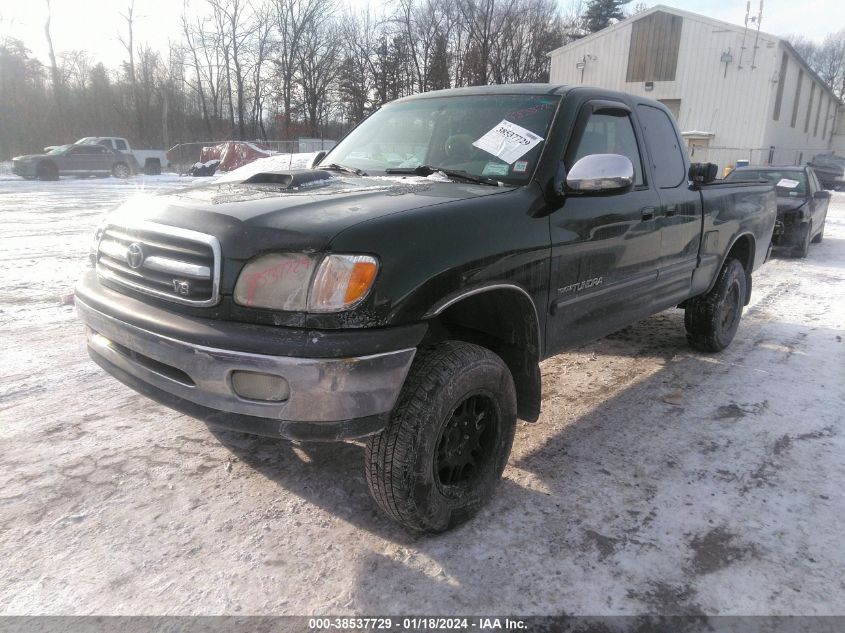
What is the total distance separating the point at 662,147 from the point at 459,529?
2987 millimetres

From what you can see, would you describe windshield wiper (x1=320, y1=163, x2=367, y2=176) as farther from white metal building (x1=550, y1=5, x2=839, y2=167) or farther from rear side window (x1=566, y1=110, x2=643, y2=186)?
white metal building (x1=550, y1=5, x2=839, y2=167)

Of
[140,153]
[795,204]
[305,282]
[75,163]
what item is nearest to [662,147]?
[305,282]

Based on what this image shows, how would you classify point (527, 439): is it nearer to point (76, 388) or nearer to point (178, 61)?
point (76, 388)

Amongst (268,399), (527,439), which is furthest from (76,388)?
(527,439)

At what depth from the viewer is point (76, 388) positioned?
390 centimetres

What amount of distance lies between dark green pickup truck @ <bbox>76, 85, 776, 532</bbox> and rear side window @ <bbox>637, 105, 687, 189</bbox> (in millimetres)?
125

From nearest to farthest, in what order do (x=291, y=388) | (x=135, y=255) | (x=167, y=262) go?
(x=291, y=388)
(x=167, y=262)
(x=135, y=255)

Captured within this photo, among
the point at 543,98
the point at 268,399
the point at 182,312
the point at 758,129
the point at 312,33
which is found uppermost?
the point at 312,33

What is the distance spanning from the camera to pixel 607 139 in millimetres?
3572

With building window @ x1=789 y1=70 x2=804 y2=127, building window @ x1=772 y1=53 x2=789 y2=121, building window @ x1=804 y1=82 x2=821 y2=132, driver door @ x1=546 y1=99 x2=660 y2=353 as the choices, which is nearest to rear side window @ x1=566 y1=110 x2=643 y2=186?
driver door @ x1=546 y1=99 x2=660 y2=353

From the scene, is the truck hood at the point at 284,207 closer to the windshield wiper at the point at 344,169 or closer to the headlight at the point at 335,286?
the headlight at the point at 335,286

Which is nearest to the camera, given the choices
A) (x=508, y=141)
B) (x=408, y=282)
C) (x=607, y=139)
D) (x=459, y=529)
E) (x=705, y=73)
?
(x=408, y=282)

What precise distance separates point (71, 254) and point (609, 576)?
8.30 m

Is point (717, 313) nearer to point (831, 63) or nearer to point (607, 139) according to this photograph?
point (607, 139)
